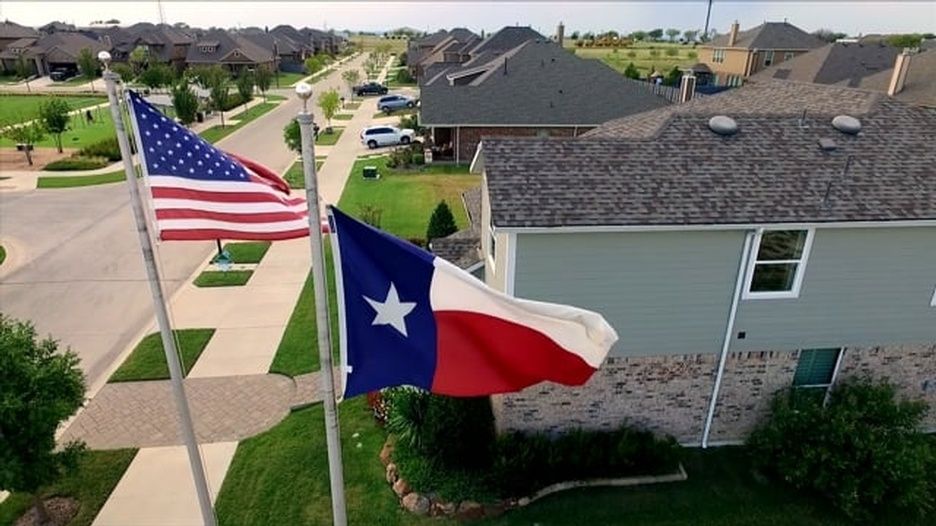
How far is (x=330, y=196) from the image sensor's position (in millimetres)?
28500

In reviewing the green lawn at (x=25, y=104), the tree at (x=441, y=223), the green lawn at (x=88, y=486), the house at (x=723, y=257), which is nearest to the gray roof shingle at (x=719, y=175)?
the house at (x=723, y=257)

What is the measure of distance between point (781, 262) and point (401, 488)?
7.64 meters

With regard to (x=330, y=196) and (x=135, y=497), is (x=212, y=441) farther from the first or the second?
(x=330, y=196)

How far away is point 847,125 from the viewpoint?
11070mm

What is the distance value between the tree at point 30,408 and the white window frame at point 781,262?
11.2 m

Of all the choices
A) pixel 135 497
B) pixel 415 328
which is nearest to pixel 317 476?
pixel 135 497

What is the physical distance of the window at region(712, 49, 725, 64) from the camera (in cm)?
6894

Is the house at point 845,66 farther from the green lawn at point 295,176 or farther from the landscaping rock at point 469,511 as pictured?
the landscaping rock at point 469,511

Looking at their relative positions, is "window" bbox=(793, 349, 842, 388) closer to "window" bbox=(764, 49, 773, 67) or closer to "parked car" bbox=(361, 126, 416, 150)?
"parked car" bbox=(361, 126, 416, 150)

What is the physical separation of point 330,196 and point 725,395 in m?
21.7

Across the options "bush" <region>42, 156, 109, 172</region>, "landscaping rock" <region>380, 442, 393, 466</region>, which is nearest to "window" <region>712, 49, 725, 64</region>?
"bush" <region>42, 156, 109, 172</region>

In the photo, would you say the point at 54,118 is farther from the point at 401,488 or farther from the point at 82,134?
the point at 401,488

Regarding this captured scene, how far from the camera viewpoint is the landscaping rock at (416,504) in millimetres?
9984

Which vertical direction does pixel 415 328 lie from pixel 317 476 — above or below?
above
